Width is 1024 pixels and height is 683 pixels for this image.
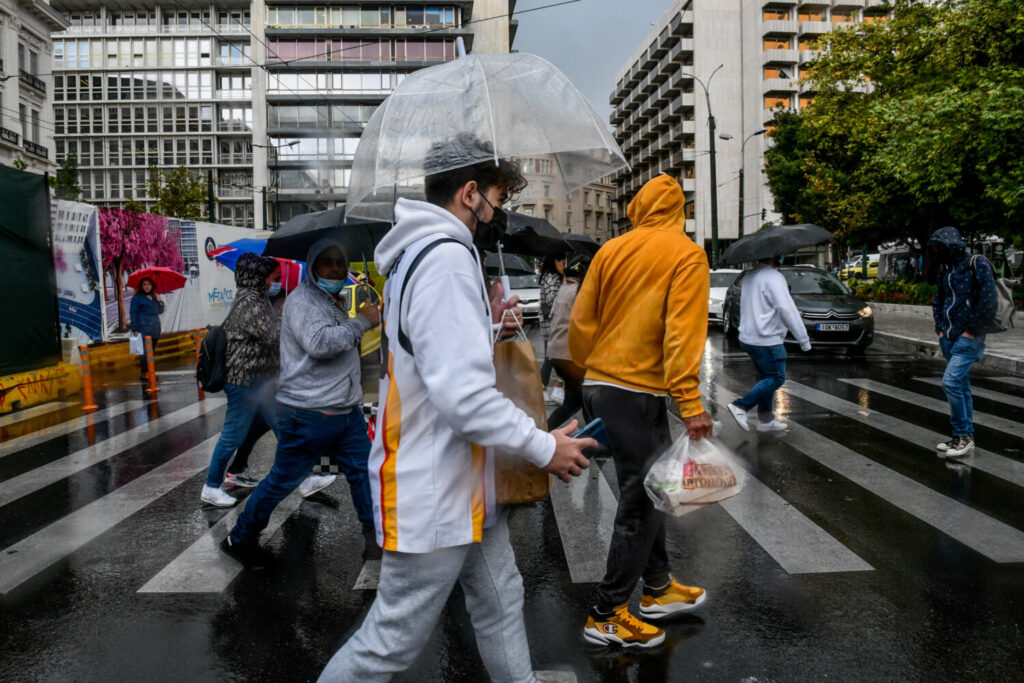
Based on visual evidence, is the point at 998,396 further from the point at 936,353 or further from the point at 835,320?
the point at 936,353

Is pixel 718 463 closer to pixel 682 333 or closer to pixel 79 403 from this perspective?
pixel 682 333

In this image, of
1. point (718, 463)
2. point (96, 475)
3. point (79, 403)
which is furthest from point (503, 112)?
point (79, 403)

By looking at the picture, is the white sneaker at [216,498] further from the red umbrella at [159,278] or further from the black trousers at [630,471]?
the red umbrella at [159,278]

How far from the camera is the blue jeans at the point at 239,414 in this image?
5.37 metres

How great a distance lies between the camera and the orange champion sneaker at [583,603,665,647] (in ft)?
10.8

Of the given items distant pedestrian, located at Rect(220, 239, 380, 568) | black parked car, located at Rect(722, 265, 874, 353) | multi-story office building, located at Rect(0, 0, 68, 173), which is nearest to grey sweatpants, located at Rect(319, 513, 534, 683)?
distant pedestrian, located at Rect(220, 239, 380, 568)

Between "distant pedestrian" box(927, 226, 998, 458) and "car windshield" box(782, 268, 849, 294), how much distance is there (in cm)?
861

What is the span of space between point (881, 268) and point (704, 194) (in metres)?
20.2

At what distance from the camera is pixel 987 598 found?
369cm

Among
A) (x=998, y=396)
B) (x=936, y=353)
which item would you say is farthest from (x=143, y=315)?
(x=936, y=353)

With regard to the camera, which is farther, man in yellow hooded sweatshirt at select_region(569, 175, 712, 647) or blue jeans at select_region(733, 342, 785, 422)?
blue jeans at select_region(733, 342, 785, 422)

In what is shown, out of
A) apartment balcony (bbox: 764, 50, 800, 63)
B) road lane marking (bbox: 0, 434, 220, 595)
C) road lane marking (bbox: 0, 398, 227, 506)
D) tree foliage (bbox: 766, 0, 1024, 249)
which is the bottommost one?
road lane marking (bbox: 0, 434, 220, 595)

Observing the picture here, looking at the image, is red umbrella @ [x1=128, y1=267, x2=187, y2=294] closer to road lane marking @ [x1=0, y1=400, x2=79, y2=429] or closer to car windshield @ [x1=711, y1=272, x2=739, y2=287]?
road lane marking @ [x1=0, y1=400, x2=79, y2=429]

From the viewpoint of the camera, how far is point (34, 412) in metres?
9.95
